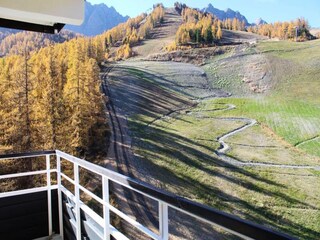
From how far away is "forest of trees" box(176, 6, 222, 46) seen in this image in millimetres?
26359

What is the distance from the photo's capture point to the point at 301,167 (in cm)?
1462

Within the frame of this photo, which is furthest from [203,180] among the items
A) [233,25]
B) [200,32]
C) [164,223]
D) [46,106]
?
[233,25]

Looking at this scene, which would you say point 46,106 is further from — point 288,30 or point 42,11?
point 288,30

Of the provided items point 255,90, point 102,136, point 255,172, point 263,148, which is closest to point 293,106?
point 255,90

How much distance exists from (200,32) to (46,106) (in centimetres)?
1927

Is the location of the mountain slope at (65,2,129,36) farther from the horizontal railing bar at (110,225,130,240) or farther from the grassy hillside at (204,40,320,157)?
the horizontal railing bar at (110,225,130,240)

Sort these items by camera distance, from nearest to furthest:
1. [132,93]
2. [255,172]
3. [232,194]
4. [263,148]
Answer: [232,194] → [255,172] → [263,148] → [132,93]

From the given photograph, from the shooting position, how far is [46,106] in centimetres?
1068

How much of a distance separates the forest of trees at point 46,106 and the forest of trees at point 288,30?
831 inches

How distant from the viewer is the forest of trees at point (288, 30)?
27.3 m

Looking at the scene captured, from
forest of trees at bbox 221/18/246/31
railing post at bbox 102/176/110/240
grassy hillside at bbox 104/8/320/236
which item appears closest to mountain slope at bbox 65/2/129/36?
grassy hillside at bbox 104/8/320/236

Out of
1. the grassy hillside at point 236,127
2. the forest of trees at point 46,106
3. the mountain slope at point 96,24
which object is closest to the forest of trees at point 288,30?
the grassy hillside at point 236,127

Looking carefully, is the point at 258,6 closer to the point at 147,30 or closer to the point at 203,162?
the point at 147,30

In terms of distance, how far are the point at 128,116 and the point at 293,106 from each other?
10775 mm
